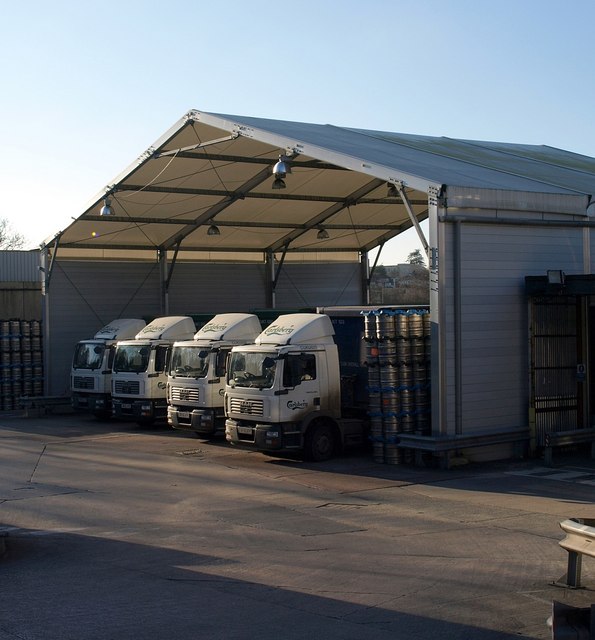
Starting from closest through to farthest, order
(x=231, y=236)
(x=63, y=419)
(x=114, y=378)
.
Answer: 1. (x=114, y=378)
2. (x=63, y=419)
3. (x=231, y=236)

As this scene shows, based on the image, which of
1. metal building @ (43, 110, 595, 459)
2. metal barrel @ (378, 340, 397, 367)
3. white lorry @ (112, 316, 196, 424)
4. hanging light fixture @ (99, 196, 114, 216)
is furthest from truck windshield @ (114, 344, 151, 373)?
metal barrel @ (378, 340, 397, 367)

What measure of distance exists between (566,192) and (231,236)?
49.7 ft

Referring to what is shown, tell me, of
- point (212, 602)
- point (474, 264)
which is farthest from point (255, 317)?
point (212, 602)

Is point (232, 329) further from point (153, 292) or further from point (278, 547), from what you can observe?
point (278, 547)

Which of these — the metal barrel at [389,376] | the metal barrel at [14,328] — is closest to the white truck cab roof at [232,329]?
the metal barrel at [389,376]

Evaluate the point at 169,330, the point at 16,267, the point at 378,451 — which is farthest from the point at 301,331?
Answer: the point at 16,267

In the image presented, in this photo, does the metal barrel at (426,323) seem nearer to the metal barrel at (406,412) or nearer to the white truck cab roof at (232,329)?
the metal barrel at (406,412)

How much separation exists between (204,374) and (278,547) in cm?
1109

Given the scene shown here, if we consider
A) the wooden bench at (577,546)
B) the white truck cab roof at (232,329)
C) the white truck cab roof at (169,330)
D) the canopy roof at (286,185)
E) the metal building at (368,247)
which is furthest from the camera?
the white truck cab roof at (169,330)

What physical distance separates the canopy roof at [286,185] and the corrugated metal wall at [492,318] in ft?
3.68

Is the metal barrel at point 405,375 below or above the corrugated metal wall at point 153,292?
below

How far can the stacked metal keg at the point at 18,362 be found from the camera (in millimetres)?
31094

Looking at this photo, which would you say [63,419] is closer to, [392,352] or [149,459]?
[149,459]

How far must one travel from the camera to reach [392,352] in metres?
19.6
